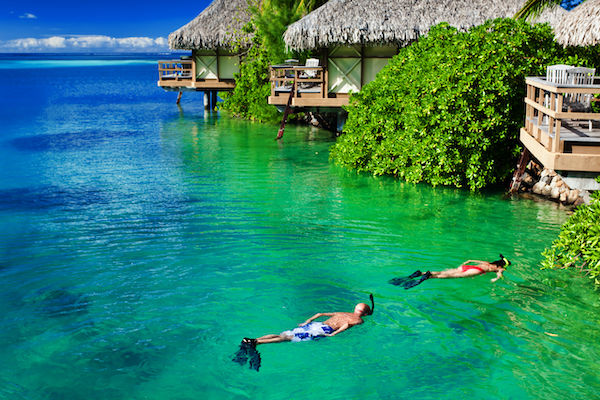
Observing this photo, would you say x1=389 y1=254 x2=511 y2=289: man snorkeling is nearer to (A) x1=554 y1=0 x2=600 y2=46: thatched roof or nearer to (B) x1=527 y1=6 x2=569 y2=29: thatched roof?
(A) x1=554 y1=0 x2=600 y2=46: thatched roof

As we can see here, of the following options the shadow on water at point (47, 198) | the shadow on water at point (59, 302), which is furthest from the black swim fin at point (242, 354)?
the shadow on water at point (47, 198)

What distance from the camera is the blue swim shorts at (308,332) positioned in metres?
5.94

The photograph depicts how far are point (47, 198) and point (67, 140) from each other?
9.31 metres

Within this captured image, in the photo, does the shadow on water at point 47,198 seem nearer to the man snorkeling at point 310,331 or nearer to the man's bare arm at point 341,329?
the man snorkeling at point 310,331

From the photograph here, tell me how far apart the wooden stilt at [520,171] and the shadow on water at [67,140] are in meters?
13.5

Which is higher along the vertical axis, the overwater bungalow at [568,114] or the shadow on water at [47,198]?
the overwater bungalow at [568,114]

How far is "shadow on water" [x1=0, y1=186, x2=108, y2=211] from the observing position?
10969 mm

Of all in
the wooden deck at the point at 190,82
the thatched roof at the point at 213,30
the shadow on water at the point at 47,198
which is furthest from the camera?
the wooden deck at the point at 190,82

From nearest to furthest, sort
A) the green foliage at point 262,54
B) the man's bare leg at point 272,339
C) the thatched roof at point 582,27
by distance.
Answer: the man's bare leg at point 272,339
the thatched roof at point 582,27
the green foliage at point 262,54

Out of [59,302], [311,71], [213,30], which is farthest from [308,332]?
[213,30]

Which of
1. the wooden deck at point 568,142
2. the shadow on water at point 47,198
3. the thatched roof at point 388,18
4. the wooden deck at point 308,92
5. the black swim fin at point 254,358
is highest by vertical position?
the thatched roof at point 388,18

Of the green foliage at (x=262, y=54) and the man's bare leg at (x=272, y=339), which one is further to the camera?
the green foliage at (x=262, y=54)

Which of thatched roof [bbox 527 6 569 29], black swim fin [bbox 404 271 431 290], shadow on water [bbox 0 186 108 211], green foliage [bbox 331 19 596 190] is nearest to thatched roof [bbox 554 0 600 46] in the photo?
green foliage [bbox 331 19 596 190]

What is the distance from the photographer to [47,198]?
11562 millimetres
